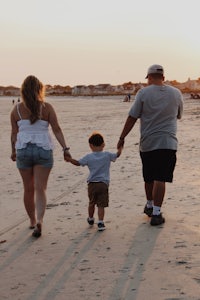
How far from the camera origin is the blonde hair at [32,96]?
475 centimetres

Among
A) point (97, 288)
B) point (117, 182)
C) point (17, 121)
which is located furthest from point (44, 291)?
point (117, 182)

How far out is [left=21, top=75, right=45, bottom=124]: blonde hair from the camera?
4.75 meters

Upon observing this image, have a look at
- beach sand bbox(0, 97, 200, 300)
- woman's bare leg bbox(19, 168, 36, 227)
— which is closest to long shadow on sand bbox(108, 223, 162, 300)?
beach sand bbox(0, 97, 200, 300)

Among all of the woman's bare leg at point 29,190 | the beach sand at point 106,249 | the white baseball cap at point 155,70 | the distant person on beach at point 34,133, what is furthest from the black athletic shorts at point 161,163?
the woman's bare leg at point 29,190

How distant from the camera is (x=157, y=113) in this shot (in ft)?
16.9

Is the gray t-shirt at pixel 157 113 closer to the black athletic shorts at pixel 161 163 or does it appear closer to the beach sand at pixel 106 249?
the black athletic shorts at pixel 161 163

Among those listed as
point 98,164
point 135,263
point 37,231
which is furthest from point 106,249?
point 98,164

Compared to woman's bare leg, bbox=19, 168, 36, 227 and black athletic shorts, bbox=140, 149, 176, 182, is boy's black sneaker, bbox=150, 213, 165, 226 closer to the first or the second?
black athletic shorts, bbox=140, 149, 176, 182

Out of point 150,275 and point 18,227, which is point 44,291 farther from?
point 18,227

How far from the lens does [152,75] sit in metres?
5.17

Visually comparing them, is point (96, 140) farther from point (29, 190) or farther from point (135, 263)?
point (135, 263)

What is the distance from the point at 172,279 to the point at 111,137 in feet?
40.2

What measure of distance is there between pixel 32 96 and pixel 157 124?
1425mm

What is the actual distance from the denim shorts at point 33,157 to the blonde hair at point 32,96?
0.95 feet
